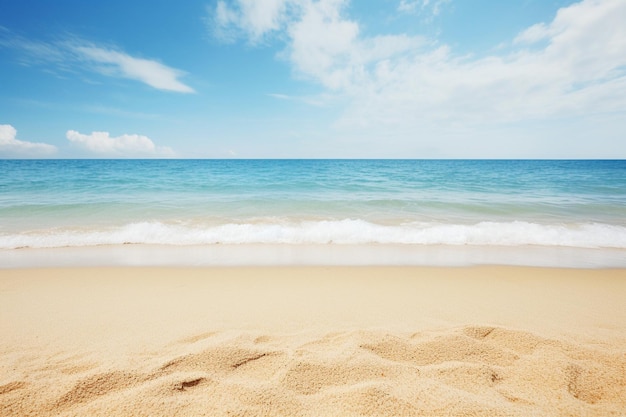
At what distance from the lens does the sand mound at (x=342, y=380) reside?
1871 mm

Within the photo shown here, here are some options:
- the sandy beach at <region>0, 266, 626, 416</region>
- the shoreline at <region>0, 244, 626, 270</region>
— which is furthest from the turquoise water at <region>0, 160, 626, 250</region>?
the sandy beach at <region>0, 266, 626, 416</region>

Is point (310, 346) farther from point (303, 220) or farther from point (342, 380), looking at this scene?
point (303, 220)

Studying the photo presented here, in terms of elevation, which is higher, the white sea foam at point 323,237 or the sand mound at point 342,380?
the sand mound at point 342,380

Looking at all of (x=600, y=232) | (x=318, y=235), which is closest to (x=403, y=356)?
(x=318, y=235)

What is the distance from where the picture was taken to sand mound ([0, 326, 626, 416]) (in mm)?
1871

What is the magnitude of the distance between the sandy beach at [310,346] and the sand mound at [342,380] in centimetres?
1

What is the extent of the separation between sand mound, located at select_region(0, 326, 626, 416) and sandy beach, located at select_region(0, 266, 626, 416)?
1cm

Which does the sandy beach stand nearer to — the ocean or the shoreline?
the shoreline

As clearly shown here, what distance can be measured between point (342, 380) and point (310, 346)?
63 centimetres

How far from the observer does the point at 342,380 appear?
7.03 feet

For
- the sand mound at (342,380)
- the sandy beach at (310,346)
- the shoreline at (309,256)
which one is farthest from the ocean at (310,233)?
the sand mound at (342,380)

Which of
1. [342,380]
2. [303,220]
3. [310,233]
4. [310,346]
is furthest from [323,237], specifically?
[342,380]

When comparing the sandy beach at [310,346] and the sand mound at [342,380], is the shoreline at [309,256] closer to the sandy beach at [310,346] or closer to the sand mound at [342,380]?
the sandy beach at [310,346]

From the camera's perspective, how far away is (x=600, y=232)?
873 cm
